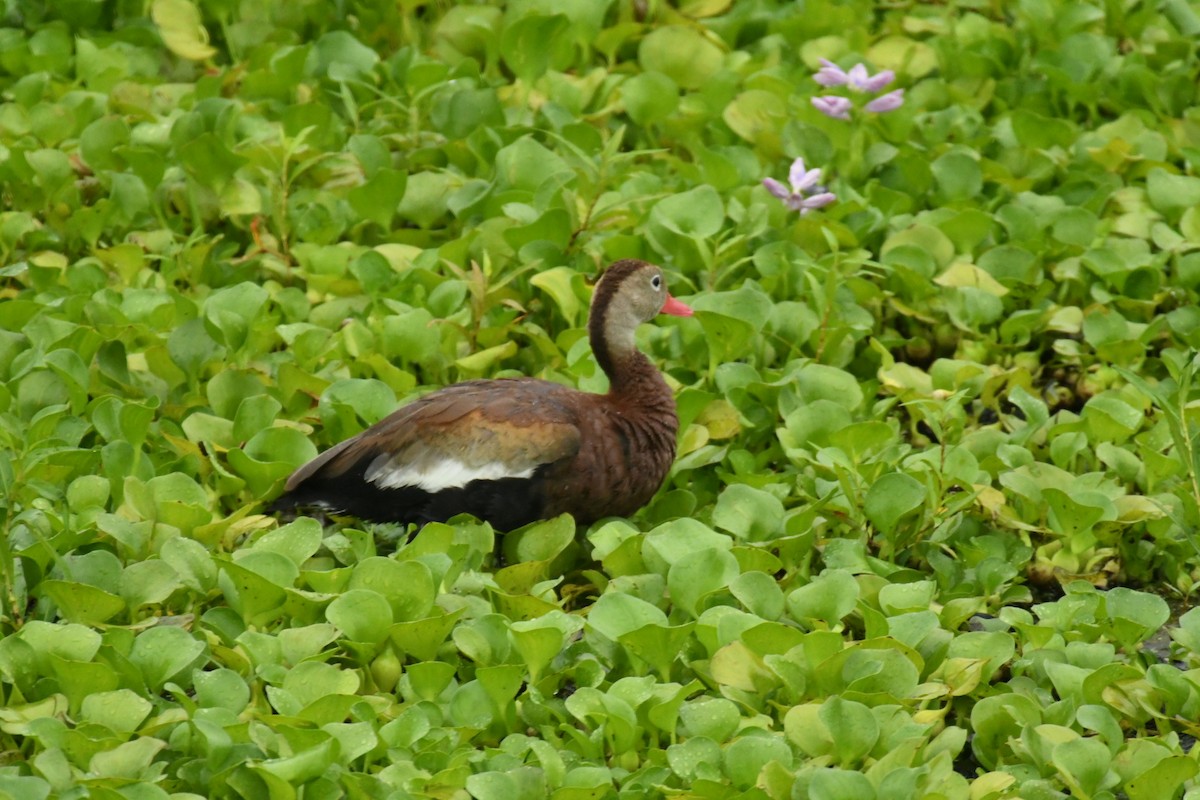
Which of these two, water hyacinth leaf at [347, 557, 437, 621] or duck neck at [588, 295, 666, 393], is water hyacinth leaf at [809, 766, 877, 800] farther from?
duck neck at [588, 295, 666, 393]

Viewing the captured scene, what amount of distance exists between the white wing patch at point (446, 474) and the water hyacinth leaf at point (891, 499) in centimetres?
97

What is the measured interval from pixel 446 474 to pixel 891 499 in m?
1.26

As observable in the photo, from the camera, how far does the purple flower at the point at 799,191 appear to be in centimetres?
649

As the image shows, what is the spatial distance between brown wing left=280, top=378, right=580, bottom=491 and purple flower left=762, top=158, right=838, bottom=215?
5.75 feet

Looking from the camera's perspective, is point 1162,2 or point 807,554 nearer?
point 807,554

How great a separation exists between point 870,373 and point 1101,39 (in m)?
2.66

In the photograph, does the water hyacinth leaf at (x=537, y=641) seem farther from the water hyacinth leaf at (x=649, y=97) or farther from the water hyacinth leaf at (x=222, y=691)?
the water hyacinth leaf at (x=649, y=97)

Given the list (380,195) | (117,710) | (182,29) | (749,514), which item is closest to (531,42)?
(380,195)

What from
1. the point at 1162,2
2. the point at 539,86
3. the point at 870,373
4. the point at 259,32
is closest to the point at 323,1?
the point at 259,32

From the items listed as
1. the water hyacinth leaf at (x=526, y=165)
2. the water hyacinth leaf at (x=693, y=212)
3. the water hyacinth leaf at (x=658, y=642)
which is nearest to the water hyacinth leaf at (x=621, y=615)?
the water hyacinth leaf at (x=658, y=642)

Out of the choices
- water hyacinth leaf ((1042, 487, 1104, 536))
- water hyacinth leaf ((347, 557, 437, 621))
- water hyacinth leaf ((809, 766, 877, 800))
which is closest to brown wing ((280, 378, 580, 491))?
water hyacinth leaf ((347, 557, 437, 621))

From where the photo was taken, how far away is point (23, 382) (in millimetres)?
5461

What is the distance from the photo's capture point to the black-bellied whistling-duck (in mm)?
5043

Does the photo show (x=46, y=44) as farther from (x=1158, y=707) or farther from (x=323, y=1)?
(x=1158, y=707)
